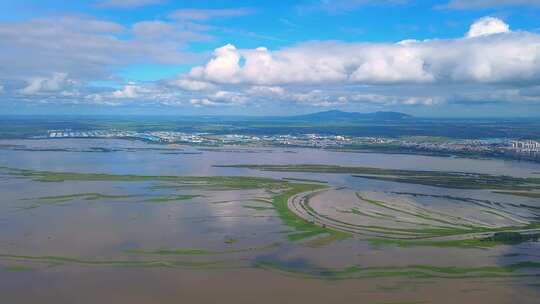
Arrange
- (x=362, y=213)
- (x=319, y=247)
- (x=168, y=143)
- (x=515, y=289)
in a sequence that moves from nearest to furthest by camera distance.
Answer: (x=515, y=289), (x=319, y=247), (x=362, y=213), (x=168, y=143)

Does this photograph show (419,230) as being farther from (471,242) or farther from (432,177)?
(432,177)

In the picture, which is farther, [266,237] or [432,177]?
[432,177]

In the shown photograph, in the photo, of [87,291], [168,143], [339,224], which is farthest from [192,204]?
[168,143]

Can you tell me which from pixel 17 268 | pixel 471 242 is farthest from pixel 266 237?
pixel 17 268

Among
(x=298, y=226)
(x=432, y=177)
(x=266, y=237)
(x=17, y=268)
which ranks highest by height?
(x=432, y=177)

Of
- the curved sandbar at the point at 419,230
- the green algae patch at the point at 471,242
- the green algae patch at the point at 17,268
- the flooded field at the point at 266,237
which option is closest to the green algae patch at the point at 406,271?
the flooded field at the point at 266,237

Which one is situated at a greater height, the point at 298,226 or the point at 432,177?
the point at 432,177

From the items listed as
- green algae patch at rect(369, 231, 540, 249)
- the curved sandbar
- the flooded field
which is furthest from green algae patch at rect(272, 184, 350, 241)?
green algae patch at rect(369, 231, 540, 249)

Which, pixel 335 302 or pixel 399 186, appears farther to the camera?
pixel 399 186

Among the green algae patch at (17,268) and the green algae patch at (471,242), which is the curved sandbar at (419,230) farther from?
the green algae patch at (17,268)

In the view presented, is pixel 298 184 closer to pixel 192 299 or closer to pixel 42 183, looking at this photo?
pixel 42 183
